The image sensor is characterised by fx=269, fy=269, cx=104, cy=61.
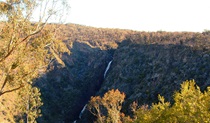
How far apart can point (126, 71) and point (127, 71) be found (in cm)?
36

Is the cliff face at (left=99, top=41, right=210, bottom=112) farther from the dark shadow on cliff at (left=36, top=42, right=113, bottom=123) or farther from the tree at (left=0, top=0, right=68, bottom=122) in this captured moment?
the tree at (left=0, top=0, right=68, bottom=122)

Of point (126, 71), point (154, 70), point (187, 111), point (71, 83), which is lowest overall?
point (71, 83)

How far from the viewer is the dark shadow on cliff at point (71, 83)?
250 feet

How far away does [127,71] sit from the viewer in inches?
2977

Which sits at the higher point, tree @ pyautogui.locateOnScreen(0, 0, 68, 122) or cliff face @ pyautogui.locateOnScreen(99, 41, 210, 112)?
tree @ pyautogui.locateOnScreen(0, 0, 68, 122)

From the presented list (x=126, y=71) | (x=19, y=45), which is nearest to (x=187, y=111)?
(x=19, y=45)

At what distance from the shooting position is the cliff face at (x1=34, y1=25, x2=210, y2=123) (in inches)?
2313

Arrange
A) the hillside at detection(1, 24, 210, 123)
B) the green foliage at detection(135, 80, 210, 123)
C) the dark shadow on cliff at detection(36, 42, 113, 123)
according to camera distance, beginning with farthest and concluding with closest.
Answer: the dark shadow on cliff at detection(36, 42, 113, 123) < the hillside at detection(1, 24, 210, 123) < the green foliage at detection(135, 80, 210, 123)

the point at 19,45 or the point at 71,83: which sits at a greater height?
the point at 19,45

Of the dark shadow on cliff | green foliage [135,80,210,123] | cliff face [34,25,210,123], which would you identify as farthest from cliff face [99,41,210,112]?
green foliage [135,80,210,123]

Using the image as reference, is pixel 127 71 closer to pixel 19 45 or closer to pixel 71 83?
pixel 71 83

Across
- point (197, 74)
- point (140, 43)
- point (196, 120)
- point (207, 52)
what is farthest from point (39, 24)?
point (140, 43)

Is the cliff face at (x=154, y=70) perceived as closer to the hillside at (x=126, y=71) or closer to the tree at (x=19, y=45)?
the hillside at (x=126, y=71)

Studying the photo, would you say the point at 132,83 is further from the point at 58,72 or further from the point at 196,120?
the point at 196,120
